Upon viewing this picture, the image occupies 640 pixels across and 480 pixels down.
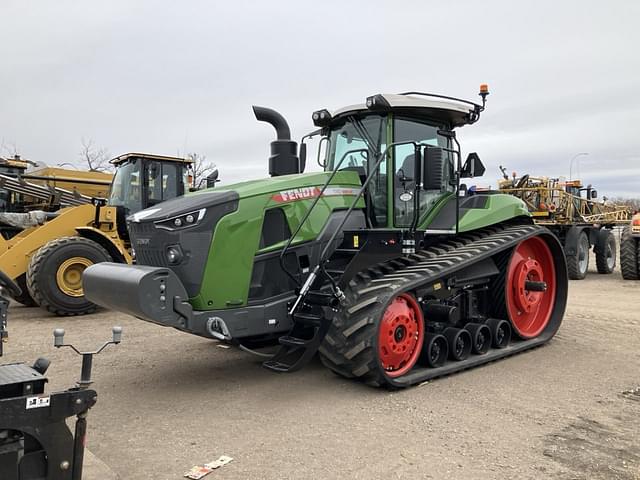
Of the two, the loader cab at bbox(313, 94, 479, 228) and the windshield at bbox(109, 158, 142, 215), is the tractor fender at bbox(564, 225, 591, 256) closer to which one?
the loader cab at bbox(313, 94, 479, 228)

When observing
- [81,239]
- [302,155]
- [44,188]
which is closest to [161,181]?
[81,239]

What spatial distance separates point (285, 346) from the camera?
16.9ft

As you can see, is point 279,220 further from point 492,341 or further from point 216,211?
point 492,341

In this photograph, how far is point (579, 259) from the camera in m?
15.6

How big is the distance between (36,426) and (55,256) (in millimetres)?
7026

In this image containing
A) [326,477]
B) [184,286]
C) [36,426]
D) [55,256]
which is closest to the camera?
[36,426]

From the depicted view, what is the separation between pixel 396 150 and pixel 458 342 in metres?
2.01

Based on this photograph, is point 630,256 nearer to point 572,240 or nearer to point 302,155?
point 572,240

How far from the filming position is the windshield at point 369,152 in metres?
5.84

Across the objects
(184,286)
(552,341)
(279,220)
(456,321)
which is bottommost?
(552,341)

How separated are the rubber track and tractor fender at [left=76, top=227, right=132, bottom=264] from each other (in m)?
6.01

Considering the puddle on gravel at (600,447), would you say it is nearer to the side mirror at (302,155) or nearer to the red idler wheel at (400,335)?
the red idler wheel at (400,335)

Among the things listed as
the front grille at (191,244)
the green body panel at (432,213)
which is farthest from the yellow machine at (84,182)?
the green body panel at (432,213)

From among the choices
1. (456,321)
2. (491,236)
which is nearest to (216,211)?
(456,321)
